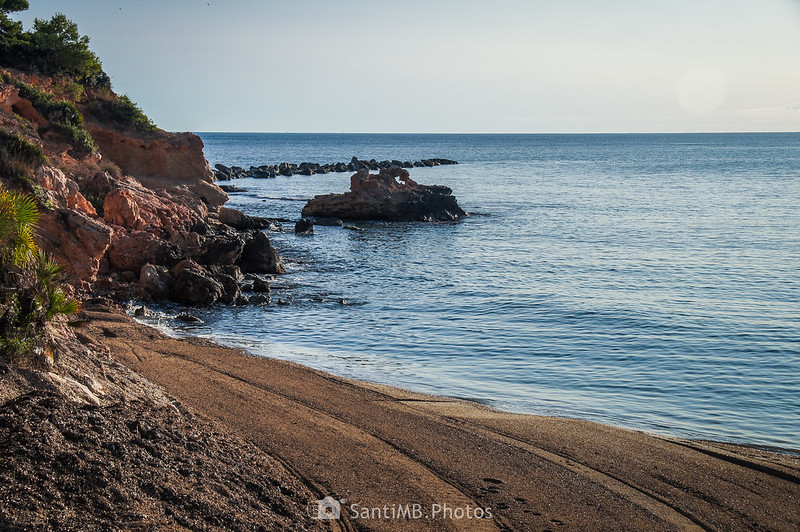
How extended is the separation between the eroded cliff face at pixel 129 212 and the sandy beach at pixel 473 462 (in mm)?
7294

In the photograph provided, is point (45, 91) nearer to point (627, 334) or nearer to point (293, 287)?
point (293, 287)

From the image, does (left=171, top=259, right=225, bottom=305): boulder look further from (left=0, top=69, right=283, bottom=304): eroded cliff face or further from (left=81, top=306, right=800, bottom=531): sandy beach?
(left=81, top=306, right=800, bottom=531): sandy beach

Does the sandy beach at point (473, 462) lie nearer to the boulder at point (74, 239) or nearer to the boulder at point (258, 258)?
the boulder at point (74, 239)

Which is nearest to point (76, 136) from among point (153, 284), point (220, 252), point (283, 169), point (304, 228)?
point (220, 252)

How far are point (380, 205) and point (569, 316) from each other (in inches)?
1093

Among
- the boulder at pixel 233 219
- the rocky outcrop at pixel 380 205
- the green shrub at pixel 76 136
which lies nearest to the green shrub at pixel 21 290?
the green shrub at pixel 76 136

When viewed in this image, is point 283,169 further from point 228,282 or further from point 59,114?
point 228,282

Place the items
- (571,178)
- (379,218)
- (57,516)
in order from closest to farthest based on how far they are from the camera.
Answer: (57,516)
(379,218)
(571,178)

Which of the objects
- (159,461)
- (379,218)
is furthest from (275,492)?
(379,218)

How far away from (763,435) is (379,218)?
3641 centimetres

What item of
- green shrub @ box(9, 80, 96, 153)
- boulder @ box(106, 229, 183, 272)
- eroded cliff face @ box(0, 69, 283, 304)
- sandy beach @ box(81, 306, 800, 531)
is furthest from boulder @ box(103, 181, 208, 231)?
sandy beach @ box(81, 306, 800, 531)

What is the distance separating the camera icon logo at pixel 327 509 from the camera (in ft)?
25.0

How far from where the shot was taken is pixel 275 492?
25.8ft

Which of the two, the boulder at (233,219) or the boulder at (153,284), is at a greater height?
the boulder at (233,219)
